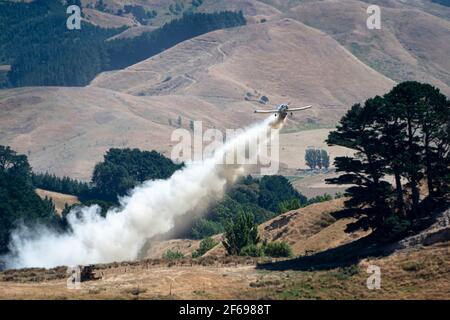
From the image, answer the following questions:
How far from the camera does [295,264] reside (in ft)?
375

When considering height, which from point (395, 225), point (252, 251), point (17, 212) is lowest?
point (252, 251)

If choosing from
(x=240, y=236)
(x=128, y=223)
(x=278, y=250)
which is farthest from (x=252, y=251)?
(x=128, y=223)

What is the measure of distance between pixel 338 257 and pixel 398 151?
1526 centimetres

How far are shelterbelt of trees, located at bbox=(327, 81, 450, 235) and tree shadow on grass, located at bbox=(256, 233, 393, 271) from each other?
2.69 meters

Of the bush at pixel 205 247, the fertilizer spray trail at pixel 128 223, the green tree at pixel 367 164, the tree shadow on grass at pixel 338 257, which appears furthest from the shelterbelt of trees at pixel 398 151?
the bush at pixel 205 247

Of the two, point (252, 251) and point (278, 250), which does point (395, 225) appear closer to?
point (278, 250)

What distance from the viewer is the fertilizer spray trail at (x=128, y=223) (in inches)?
5851

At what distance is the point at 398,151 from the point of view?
11506cm

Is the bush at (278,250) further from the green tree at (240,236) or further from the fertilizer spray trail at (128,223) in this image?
the fertilizer spray trail at (128,223)

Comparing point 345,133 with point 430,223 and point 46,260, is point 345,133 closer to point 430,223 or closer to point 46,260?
point 430,223

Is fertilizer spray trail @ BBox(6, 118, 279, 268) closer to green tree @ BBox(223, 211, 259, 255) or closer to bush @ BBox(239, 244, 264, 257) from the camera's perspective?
→ green tree @ BBox(223, 211, 259, 255)
